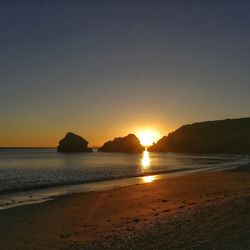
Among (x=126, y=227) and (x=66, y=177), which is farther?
(x=66, y=177)

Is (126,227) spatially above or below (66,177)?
below

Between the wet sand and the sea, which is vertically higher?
the sea

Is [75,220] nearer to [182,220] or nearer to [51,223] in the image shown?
[51,223]

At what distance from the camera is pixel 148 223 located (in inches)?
564

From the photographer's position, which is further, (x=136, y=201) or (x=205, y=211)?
(x=136, y=201)

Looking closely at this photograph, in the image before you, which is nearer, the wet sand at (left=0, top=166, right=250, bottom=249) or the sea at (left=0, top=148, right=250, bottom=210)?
the wet sand at (left=0, top=166, right=250, bottom=249)

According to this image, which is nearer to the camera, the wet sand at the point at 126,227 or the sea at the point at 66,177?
the wet sand at the point at 126,227

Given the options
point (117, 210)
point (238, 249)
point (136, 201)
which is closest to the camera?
point (238, 249)

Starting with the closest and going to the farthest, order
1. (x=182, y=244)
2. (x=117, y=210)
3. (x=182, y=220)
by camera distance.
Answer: (x=182, y=244)
(x=182, y=220)
(x=117, y=210)

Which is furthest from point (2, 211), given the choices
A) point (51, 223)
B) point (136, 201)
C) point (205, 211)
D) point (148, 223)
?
point (205, 211)

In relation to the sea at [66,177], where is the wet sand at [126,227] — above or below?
below

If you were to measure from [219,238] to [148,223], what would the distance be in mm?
3713

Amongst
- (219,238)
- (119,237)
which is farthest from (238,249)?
(119,237)

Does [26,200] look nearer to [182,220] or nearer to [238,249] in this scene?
[182,220]
